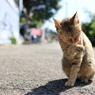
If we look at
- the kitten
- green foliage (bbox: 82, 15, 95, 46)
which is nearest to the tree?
green foliage (bbox: 82, 15, 95, 46)

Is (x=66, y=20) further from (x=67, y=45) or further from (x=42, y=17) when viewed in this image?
(x=42, y=17)

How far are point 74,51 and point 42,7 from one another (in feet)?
85.6

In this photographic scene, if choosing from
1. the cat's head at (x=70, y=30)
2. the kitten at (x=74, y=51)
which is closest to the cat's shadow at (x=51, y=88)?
the kitten at (x=74, y=51)

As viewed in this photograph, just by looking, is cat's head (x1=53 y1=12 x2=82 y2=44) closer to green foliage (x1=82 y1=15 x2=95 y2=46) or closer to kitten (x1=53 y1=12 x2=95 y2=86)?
kitten (x1=53 y1=12 x2=95 y2=86)

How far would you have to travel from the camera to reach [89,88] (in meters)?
2.06

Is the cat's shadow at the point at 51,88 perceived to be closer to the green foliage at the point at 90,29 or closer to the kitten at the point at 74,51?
the kitten at the point at 74,51

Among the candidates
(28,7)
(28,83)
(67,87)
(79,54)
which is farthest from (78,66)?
(28,7)

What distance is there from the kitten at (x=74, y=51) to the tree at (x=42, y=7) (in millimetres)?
24636

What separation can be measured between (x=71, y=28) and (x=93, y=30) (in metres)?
10.0

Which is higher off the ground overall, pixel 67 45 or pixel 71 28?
pixel 71 28

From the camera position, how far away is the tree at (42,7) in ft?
84.9

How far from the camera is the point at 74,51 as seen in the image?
6.83ft

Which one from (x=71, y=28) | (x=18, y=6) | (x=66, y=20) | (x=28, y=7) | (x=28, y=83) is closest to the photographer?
(x=71, y=28)

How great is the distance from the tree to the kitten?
24636 mm
